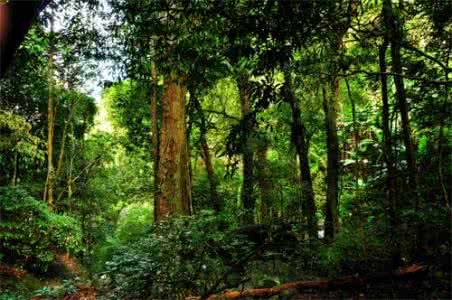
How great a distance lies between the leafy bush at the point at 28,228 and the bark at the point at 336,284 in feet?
23.8

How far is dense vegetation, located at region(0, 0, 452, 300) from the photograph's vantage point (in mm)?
4496

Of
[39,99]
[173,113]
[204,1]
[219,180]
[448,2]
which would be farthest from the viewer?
[219,180]

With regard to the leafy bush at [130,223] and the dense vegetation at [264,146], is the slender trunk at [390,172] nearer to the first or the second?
the dense vegetation at [264,146]

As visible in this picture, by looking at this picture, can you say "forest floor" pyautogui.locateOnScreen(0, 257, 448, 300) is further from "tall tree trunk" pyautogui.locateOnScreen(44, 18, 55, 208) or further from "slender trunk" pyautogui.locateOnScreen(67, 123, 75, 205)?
"slender trunk" pyautogui.locateOnScreen(67, 123, 75, 205)

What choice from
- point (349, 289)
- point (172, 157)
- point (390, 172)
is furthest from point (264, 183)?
point (349, 289)

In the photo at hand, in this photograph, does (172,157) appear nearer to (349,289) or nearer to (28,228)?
(349,289)

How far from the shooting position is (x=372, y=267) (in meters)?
5.54

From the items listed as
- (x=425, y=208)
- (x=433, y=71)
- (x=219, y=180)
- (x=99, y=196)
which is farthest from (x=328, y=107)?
(x=99, y=196)

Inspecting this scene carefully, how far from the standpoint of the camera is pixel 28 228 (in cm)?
1096

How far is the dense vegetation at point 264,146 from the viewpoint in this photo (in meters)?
4.50

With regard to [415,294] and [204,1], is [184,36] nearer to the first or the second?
[204,1]

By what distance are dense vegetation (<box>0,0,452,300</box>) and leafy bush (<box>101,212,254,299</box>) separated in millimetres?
23

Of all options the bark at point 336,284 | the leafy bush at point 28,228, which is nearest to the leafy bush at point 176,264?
the bark at point 336,284

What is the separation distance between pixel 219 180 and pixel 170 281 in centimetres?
1256
